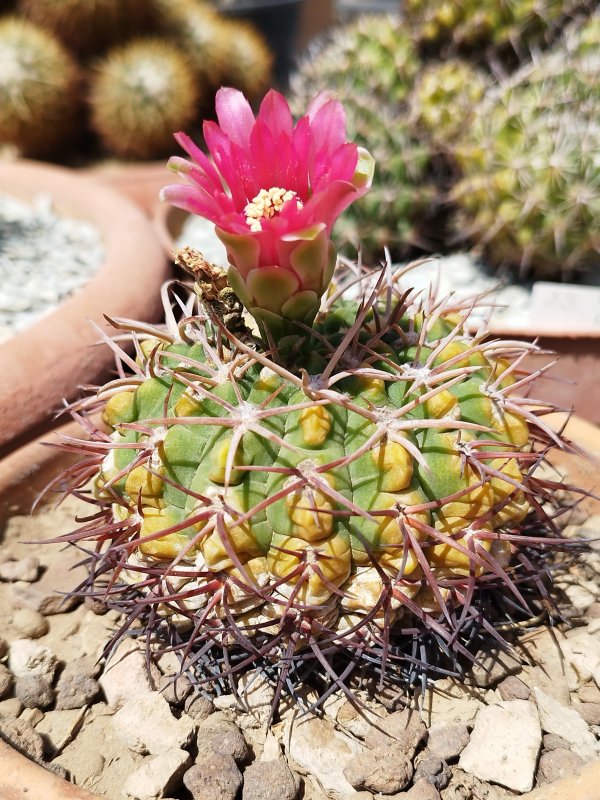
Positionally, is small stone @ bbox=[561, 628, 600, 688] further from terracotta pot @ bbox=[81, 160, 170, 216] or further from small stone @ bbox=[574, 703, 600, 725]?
terracotta pot @ bbox=[81, 160, 170, 216]

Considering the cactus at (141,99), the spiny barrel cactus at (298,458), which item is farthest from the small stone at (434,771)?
the cactus at (141,99)

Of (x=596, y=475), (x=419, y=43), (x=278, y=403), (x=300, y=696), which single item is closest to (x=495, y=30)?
(x=419, y=43)

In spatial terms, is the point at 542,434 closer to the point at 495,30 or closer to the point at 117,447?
the point at 117,447

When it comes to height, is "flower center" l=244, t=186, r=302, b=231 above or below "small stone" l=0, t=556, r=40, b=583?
above

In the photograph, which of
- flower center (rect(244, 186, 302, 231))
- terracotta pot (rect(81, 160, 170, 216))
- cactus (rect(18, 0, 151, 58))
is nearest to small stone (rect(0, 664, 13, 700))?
flower center (rect(244, 186, 302, 231))

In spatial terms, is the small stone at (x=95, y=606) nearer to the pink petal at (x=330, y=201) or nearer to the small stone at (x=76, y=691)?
the small stone at (x=76, y=691)

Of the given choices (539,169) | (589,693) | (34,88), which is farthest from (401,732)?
(34,88)
